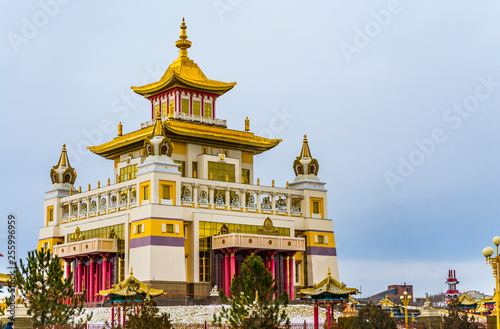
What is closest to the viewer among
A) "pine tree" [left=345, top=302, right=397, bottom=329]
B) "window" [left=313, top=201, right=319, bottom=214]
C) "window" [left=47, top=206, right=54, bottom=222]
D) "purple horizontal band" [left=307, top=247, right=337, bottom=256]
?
"pine tree" [left=345, top=302, right=397, bottom=329]

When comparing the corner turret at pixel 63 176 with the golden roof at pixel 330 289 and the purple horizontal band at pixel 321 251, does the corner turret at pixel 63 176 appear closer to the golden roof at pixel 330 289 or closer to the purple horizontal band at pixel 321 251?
the purple horizontal band at pixel 321 251

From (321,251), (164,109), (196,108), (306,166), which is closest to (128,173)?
(164,109)

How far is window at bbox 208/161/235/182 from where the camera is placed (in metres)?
72.9

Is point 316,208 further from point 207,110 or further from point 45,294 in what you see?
point 45,294

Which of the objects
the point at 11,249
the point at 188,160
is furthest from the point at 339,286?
the point at 188,160

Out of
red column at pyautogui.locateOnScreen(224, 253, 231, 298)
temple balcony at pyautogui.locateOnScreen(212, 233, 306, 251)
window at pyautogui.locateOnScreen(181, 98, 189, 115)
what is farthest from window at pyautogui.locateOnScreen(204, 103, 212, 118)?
red column at pyautogui.locateOnScreen(224, 253, 231, 298)

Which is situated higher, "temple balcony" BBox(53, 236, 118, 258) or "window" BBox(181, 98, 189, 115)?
"window" BBox(181, 98, 189, 115)

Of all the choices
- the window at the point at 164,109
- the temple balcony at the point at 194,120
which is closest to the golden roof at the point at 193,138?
the temple balcony at the point at 194,120

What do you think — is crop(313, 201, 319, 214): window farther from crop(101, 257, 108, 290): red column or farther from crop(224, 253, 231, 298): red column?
crop(101, 257, 108, 290): red column

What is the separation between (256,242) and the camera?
6731 centimetres

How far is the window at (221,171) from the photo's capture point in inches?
2869

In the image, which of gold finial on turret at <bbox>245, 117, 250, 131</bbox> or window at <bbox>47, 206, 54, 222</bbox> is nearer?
window at <bbox>47, 206, 54, 222</bbox>

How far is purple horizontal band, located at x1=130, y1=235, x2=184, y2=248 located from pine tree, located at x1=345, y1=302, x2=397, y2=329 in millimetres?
24227

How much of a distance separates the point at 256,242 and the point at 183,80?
56.1 feet
